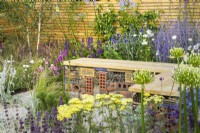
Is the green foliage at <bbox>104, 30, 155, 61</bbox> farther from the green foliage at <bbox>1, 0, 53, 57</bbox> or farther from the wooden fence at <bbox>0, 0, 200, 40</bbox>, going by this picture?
the green foliage at <bbox>1, 0, 53, 57</bbox>

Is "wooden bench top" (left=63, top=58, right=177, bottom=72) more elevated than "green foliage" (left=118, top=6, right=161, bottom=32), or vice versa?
"green foliage" (left=118, top=6, right=161, bottom=32)

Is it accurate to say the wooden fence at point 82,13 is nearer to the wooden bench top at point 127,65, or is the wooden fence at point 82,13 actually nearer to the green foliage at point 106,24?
the green foliage at point 106,24

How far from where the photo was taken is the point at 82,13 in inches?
350

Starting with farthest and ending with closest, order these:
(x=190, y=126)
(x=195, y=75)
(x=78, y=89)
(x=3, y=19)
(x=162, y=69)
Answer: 1. (x=3, y=19)
2. (x=78, y=89)
3. (x=162, y=69)
4. (x=190, y=126)
5. (x=195, y=75)

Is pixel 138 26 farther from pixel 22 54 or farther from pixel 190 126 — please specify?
pixel 190 126

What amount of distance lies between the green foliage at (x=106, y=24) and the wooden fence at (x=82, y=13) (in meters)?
0.22

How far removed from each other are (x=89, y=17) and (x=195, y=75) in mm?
Result: 7558

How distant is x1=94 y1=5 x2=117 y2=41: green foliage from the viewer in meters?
8.37

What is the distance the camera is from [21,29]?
951cm

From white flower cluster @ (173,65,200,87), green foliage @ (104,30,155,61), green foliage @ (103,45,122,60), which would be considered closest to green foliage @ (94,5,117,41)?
green foliage @ (104,30,155,61)

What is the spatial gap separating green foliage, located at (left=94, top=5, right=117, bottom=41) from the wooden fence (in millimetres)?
224

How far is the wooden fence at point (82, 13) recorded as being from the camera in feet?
25.4

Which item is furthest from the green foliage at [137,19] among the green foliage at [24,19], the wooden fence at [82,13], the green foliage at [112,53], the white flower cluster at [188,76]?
the white flower cluster at [188,76]

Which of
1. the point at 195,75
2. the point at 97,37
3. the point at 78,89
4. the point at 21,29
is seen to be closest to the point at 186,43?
the point at 78,89
